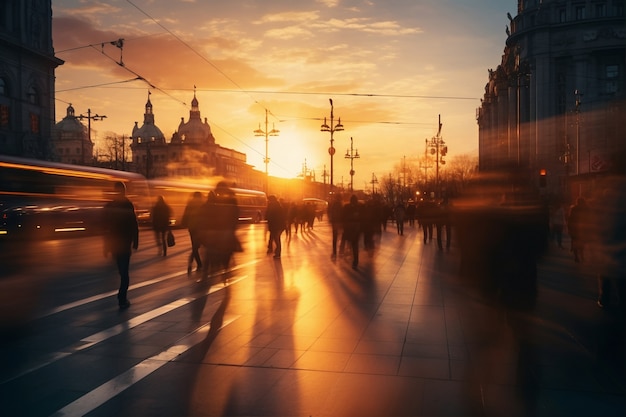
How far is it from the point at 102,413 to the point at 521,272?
11.9 ft

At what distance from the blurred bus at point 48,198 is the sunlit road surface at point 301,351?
11.2m

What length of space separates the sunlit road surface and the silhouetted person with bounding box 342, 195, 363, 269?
327 centimetres

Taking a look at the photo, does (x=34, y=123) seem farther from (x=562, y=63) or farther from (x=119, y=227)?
(x=562, y=63)

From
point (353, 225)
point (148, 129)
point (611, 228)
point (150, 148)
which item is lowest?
point (353, 225)

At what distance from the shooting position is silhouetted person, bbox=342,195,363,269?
1479 centimetres

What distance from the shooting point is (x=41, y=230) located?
23.2 meters

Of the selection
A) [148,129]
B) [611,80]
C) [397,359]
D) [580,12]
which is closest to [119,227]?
[397,359]

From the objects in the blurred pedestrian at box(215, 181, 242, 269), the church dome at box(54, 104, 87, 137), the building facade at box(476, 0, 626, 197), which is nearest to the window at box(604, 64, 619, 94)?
the building facade at box(476, 0, 626, 197)

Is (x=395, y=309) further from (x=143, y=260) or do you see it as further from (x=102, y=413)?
(x=143, y=260)

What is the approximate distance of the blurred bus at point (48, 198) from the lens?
2123 cm

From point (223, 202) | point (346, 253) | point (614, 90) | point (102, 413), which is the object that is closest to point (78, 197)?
point (346, 253)

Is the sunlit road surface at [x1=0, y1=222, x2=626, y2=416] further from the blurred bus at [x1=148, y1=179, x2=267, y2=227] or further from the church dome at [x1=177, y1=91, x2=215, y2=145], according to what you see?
the church dome at [x1=177, y1=91, x2=215, y2=145]

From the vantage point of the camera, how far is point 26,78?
49.8 m

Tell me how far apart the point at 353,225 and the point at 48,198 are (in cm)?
1432
